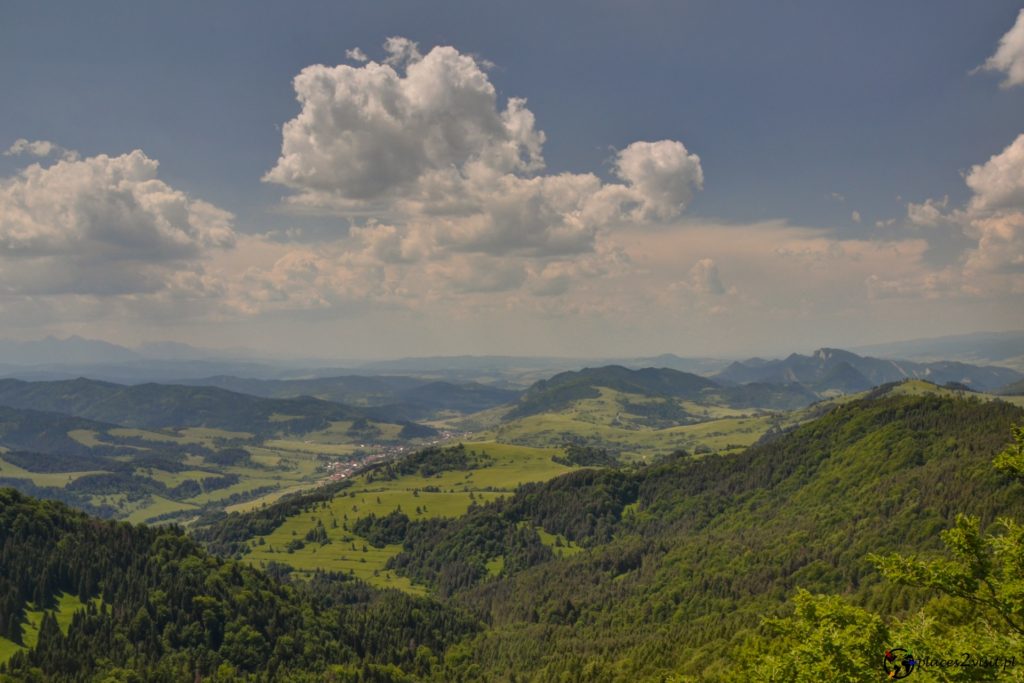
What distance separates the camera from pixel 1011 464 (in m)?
38.3

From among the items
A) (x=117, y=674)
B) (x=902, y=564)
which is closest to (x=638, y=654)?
(x=117, y=674)

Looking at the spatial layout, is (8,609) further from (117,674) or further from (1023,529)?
(1023,529)

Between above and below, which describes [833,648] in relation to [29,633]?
above

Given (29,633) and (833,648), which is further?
(29,633)

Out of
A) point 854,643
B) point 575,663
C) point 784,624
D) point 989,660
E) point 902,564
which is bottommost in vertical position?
point 575,663

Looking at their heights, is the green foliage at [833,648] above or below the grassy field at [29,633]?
above

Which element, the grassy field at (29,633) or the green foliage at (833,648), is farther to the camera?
the grassy field at (29,633)

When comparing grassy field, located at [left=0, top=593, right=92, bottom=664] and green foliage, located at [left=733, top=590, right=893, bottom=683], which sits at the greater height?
green foliage, located at [left=733, top=590, right=893, bottom=683]

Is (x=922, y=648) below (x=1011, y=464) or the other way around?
below

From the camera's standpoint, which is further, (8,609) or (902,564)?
(8,609)

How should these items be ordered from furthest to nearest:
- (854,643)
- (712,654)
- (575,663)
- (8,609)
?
(575,663), (8,609), (712,654), (854,643)

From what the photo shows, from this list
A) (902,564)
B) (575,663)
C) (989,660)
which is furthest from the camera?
(575,663)

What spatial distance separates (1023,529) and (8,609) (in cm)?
23782

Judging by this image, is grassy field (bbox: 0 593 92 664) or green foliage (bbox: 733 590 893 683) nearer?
green foliage (bbox: 733 590 893 683)
